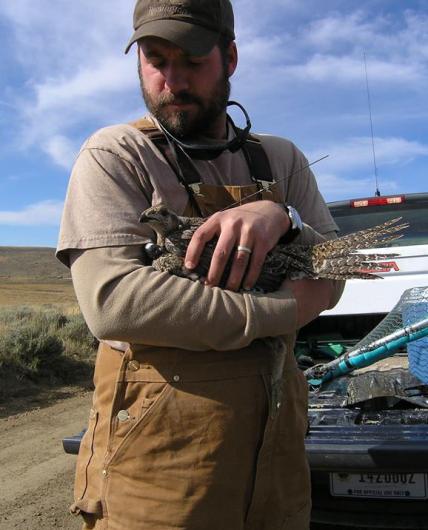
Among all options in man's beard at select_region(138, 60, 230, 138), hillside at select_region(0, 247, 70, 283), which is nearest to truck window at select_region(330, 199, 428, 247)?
man's beard at select_region(138, 60, 230, 138)

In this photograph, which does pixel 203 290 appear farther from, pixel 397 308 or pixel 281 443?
pixel 397 308

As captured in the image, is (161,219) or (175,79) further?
(175,79)

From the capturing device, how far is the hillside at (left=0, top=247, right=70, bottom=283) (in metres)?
88.7

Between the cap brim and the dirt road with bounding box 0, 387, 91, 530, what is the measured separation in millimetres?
3527

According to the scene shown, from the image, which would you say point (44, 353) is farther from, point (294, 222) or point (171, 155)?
point (294, 222)

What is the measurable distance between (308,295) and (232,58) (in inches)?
37.5

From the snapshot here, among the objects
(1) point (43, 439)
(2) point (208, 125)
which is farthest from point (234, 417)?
(1) point (43, 439)

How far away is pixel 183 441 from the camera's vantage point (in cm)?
182

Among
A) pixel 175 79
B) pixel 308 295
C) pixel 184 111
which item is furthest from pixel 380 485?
pixel 175 79

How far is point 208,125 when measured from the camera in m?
2.16

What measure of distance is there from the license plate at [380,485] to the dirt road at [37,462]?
2066 millimetres

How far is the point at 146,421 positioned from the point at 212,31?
4.34ft

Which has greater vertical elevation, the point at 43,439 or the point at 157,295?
the point at 157,295

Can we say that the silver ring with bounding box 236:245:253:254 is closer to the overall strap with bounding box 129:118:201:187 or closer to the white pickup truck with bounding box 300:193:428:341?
the overall strap with bounding box 129:118:201:187
